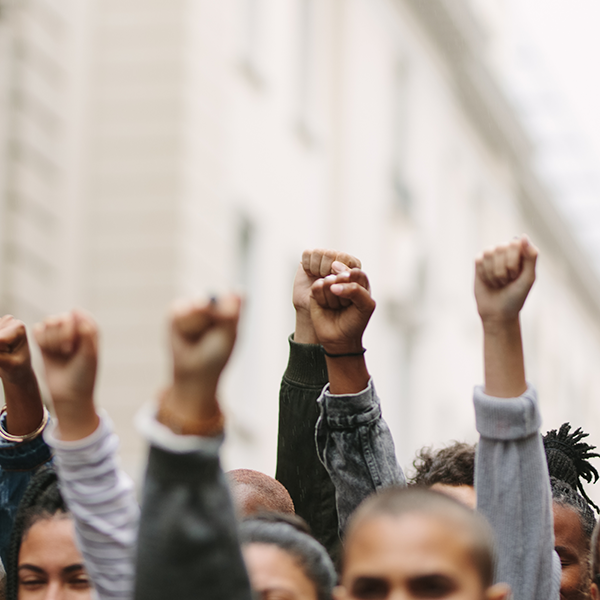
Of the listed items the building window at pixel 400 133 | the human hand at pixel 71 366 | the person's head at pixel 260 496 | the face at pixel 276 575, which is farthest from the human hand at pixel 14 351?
the building window at pixel 400 133

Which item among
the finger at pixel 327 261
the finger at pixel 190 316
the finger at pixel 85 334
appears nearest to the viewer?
the finger at pixel 190 316

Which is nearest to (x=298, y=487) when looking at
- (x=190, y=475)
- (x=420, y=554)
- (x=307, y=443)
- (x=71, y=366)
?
(x=307, y=443)

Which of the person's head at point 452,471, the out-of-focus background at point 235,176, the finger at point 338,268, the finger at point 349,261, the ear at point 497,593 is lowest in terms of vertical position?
the ear at point 497,593

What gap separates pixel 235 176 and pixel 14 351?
9674 mm

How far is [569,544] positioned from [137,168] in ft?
26.3

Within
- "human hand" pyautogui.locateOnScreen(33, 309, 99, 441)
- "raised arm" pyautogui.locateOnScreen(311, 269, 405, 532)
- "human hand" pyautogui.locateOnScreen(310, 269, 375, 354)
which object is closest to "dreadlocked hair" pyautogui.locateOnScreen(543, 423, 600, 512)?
"raised arm" pyautogui.locateOnScreen(311, 269, 405, 532)

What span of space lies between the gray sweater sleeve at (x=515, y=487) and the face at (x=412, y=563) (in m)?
0.18

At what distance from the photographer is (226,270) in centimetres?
1212

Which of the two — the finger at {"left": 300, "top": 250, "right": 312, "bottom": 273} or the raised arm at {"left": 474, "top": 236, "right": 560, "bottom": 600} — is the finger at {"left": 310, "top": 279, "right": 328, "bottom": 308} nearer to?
the finger at {"left": 300, "top": 250, "right": 312, "bottom": 273}

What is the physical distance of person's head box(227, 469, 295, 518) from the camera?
341 centimetres

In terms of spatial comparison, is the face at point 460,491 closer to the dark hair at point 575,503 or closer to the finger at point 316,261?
the dark hair at point 575,503

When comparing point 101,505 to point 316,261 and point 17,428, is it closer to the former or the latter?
point 17,428

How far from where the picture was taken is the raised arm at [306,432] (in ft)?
11.6

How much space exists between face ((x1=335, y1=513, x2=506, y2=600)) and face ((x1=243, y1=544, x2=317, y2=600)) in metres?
0.20
